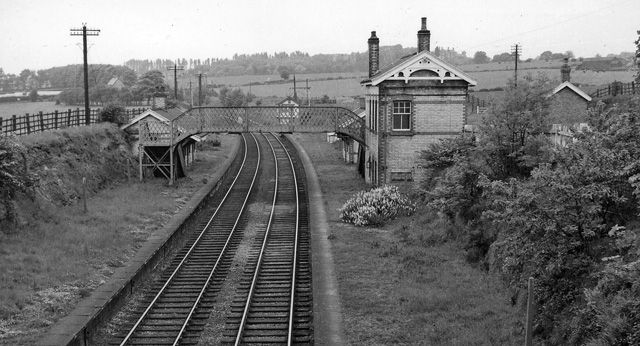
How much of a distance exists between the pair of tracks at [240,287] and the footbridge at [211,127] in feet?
19.3

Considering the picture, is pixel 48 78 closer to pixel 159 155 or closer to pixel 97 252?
pixel 159 155

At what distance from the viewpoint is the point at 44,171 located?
2638cm

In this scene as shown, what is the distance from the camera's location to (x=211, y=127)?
36219 mm

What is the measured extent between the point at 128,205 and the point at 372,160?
13.0 m

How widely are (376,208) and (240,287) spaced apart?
31.5 feet

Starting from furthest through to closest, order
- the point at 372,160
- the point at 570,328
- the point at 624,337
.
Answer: the point at 372,160, the point at 570,328, the point at 624,337

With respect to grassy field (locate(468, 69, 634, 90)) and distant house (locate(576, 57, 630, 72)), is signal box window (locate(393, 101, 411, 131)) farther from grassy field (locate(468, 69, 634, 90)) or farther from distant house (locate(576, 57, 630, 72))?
distant house (locate(576, 57, 630, 72))

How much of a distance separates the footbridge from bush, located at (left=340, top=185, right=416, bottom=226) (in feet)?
29.0

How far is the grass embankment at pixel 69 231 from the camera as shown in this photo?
1516 cm

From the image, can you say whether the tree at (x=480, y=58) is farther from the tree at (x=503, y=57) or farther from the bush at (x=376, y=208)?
the bush at (x=376, y=208)

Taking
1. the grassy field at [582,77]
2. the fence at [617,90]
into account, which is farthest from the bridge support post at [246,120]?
the grassy field at [582,77]

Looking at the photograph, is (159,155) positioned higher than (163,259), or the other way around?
(159,155)

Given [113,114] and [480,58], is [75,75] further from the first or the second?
[113,114]

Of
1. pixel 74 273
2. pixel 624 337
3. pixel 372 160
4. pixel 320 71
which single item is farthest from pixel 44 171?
pixel 320 71
